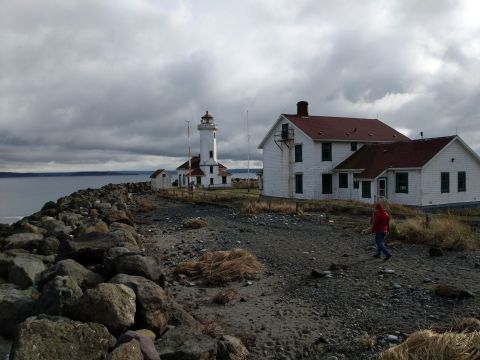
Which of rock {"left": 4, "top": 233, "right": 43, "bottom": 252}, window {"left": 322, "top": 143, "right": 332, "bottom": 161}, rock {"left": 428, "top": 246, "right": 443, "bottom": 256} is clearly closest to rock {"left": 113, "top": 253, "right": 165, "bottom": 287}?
rock {"left": 4, "top": 233, "right": 43, "bottom": 252}

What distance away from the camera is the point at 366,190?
91.5ft

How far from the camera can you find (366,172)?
91.5ft

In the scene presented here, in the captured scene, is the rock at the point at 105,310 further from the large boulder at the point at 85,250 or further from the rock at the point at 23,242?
the rock at the point at 23,242

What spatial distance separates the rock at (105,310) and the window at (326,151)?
26.5 m

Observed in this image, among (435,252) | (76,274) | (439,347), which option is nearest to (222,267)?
(76,274)

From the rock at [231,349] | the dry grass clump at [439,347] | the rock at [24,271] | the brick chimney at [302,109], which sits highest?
the brick chimney at [302,109]

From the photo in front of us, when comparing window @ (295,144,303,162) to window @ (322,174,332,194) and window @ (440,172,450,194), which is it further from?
window @ (440,172,450,194)

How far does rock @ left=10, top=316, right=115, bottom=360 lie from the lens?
15.7 feet

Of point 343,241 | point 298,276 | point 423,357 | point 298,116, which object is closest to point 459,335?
point 423,357

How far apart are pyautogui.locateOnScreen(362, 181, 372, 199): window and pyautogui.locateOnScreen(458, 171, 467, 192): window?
5712mm

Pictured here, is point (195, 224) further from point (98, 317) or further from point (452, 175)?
point (452, 175)

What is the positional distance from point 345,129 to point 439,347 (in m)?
29.5

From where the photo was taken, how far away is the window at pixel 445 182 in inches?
1044

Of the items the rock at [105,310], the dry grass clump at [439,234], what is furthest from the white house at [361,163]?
the rock at [105,310]
